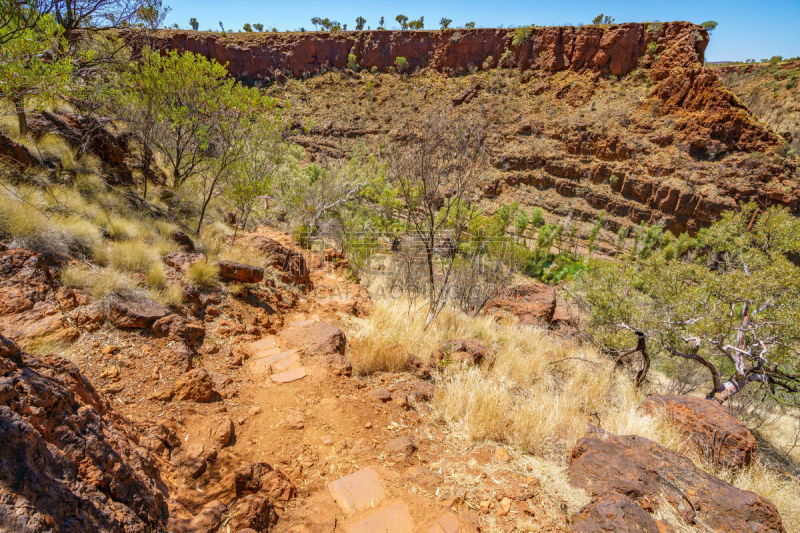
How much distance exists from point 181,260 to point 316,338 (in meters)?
2.21

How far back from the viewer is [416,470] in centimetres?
239

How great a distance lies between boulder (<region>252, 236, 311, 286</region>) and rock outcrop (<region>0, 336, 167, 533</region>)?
14.2ft

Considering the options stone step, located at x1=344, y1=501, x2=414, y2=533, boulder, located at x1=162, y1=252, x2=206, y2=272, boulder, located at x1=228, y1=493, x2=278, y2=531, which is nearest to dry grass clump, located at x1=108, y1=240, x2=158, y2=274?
boulder, located at x1=162, y1=252, x2=206, y2=272

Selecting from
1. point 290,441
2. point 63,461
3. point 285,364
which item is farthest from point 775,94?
point 63,461

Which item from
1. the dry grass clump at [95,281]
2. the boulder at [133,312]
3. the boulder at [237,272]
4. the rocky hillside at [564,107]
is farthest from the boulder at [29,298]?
the rocky hillside at [564,107]

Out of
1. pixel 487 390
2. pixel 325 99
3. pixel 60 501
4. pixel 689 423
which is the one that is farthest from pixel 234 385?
pixel 325 99

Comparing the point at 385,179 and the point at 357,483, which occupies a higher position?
the point at 385,179

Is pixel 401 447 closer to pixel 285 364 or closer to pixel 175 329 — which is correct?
pixel 285 364

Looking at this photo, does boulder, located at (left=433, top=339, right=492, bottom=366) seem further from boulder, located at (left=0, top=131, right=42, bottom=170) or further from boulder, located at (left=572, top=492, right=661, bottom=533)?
boulder, located at (left=0, top=131, right=42, bottom=170)

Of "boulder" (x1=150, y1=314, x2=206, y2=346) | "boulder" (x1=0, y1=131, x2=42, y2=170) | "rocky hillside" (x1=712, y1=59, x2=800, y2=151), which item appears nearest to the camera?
"boulder" (x1=150, y1=314, x2=206, y2=346)

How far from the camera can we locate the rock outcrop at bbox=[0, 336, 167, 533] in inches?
42.9

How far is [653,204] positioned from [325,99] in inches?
1405

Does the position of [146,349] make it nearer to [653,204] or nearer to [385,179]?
[385,179]

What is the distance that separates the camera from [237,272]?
492cm
